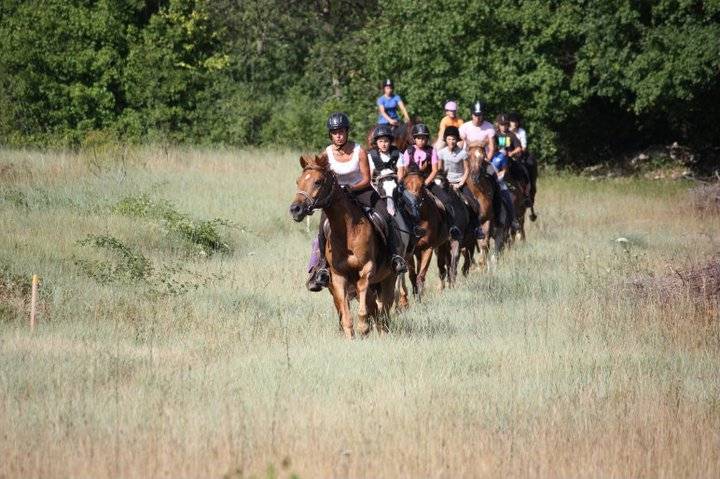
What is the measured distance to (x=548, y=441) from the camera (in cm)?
Answer: 916

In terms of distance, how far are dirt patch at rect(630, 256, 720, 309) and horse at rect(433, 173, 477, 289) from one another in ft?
10.0

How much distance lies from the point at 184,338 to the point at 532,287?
557 cm

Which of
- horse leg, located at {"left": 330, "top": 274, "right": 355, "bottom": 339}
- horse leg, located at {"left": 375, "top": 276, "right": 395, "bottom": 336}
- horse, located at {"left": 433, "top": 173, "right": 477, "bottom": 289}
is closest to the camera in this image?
horse leg, located at {"left": 330, "top": 274, "right": 355, "bottom": 339}

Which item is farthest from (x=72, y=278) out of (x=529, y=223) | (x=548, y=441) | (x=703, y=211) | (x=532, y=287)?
(x=703, y=211)

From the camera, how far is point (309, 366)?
37.0 feet

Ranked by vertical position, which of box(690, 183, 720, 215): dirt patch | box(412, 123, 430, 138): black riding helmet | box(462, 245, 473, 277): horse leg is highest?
box(412, 123, 430, 138): black riding helmet

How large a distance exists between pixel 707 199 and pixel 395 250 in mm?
17759

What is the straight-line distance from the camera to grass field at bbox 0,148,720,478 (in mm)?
8695

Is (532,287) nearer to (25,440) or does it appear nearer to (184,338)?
(184,338)

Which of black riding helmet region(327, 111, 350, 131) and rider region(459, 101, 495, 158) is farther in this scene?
rider region(459, 101, 495, 158)

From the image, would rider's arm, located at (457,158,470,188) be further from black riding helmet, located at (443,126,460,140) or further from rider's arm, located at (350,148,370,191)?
rider's arm, located at (350,148,370,191)

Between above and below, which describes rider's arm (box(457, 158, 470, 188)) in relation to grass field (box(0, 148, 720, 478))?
above

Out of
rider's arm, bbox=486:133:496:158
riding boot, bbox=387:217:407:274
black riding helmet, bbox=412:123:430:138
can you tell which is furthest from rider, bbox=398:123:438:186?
riding boot, bbox=387:217:407:274

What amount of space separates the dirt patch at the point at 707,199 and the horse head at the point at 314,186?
18372mm
